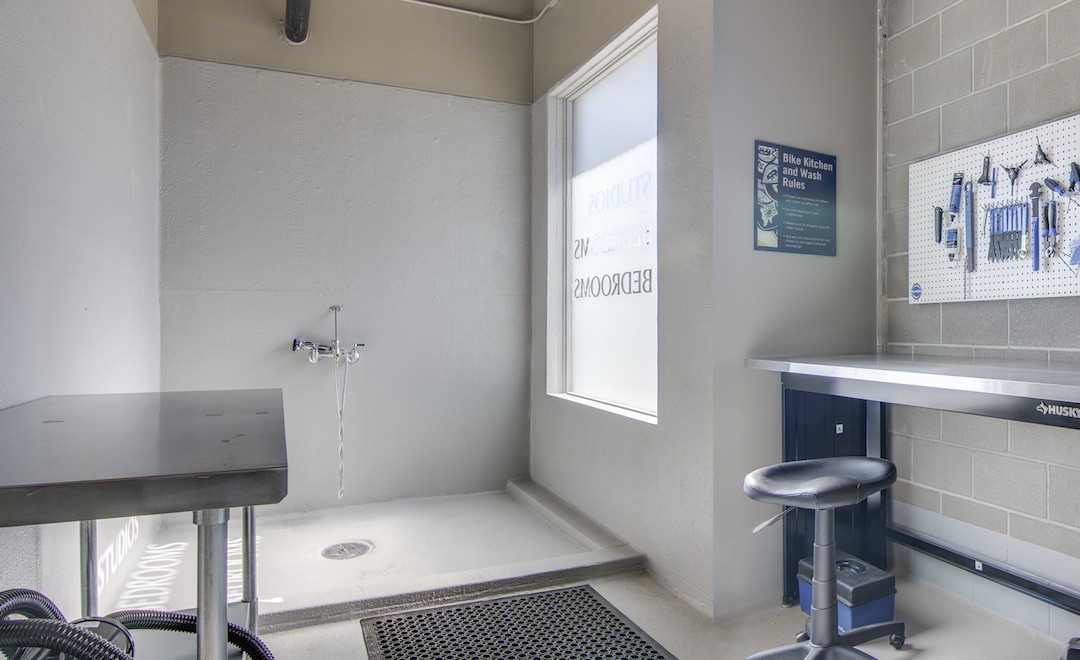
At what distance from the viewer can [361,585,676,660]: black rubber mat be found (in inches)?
73.8

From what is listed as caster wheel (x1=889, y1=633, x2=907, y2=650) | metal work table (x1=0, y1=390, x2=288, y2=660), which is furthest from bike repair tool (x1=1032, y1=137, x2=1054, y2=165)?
metal work table (x1=0, y1=390, x2=288, y2=660)

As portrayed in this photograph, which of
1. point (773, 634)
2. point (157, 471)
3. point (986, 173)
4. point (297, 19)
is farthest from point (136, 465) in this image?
point (297, 19)

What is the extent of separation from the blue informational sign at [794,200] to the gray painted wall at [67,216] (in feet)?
7.02

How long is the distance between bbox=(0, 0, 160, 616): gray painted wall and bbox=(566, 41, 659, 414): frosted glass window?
2.02m

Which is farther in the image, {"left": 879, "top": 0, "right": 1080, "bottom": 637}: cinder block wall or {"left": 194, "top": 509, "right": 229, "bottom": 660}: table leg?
{"left": 879, "top": 0, "right": 1080, "bottom": 637}: cinder block wall

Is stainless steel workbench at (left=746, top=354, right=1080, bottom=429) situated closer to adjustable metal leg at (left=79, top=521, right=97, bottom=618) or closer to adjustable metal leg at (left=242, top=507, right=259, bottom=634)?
adjustable metal leg at (left=242, top=507, right=259, bottom=634)

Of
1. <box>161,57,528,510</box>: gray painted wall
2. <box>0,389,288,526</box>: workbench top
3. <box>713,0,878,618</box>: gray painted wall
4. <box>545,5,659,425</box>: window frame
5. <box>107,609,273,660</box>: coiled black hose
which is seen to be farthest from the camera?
<box>545,5,659,425</box>: window frame

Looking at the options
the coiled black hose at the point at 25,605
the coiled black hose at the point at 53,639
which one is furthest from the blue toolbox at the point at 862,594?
the coiled black hose at the point at 25,605

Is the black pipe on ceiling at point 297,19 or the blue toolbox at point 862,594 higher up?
the black pipe on ceiling at point 297,19

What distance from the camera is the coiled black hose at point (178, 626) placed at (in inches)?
49.7

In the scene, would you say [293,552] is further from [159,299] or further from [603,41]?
[603,41]

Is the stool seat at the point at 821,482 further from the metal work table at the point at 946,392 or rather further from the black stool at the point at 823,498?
the metal work table at the point at 946,392

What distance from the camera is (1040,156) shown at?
1.92 m

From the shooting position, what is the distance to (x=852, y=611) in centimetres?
193
